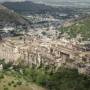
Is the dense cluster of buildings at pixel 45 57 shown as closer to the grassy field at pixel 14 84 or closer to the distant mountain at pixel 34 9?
the grassy field at pixel 14 84

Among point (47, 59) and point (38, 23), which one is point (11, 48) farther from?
point (38, 23)

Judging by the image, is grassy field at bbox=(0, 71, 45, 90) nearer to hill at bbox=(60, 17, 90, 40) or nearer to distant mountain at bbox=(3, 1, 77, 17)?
hill at bbox=(60, 17, 90, 40)

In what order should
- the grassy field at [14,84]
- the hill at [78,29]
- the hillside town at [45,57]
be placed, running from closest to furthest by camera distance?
the grassy field at [14,84]
the hillside town at [45,57]
the hill at [78,29]

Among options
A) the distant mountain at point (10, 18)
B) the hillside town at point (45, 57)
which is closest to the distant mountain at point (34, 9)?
the distant mountain at point (10, 18)

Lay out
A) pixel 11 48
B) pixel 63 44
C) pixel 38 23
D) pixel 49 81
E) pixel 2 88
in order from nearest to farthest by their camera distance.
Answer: pixel 2 88 < pixel 49 81 < pixel 11 48 < pixel 63 44 < pixel 38 23

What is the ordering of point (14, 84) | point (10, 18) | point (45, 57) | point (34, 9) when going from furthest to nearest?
1. point (34, 9)
2. point (10, 18)
3. point (45, 57)
4. point (14, 84)

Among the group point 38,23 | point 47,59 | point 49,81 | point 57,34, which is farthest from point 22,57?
point 38,23

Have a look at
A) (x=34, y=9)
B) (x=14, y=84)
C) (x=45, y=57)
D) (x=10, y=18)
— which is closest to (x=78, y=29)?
(x=10, y=18)

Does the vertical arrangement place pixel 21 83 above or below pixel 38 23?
above

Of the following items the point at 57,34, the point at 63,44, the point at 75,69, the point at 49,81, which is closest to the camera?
the point at 49,81

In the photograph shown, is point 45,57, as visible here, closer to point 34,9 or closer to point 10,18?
point 10,18

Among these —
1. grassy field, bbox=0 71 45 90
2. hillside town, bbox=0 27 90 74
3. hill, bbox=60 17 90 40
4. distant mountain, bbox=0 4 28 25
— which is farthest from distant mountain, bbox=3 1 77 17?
grassy field, bbox=0 71 45 90
